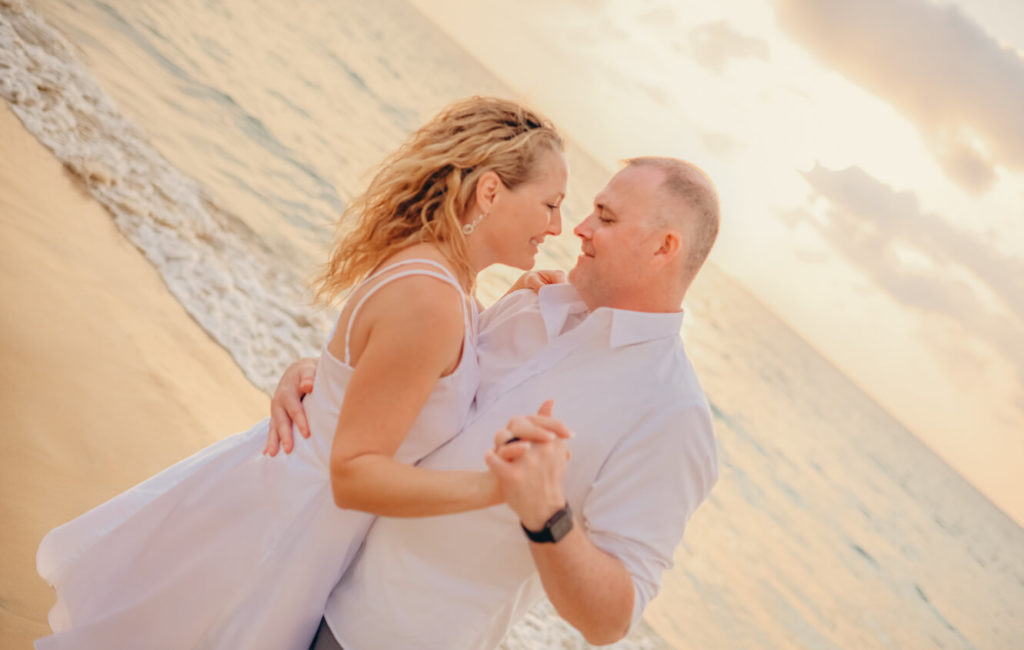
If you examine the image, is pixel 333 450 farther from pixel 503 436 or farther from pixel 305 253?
pixel 305 253

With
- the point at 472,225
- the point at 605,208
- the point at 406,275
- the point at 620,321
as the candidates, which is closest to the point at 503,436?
the point at 406,275

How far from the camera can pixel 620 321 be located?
237 centimetres

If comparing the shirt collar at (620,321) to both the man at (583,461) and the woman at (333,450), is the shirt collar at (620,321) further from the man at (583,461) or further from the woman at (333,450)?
the woman at (333,450)

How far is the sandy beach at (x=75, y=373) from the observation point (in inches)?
160

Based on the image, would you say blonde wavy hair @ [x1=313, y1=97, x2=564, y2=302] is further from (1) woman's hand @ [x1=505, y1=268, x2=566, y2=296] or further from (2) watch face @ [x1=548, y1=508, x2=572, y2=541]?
(2) watch face @ [x1=548, y1=508, x2=572, y2=541]

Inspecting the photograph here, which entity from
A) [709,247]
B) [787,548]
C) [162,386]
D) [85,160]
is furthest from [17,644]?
[787,548]

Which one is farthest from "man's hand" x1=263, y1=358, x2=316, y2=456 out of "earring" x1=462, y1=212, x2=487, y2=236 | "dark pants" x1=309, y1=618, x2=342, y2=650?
"earring" x1=462, y1=212, x2=487, y2=236

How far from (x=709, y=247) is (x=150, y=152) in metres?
9.26

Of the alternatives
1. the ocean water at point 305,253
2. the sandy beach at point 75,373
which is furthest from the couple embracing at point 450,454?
the sandy beach at point 75,373

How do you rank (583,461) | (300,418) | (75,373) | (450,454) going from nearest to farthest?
(583,461) → (450,454) → (300,418) → (75,373)

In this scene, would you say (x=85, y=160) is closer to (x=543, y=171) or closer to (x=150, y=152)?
(x=150, y=152)

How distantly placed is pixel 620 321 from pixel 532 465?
2.35ft

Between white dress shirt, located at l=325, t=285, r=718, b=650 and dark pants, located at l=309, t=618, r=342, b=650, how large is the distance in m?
0.03

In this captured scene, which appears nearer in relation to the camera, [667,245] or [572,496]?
[572,496]
